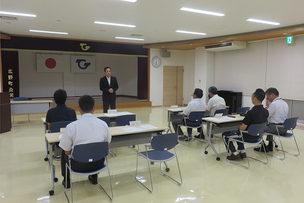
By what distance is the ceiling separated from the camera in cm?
466

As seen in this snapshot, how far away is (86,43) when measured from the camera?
1005 cm

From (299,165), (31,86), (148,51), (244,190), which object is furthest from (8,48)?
(299,165)

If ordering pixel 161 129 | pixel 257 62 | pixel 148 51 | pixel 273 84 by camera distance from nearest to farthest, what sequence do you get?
pixel 161 129, pixel 273 84, pixel 257 62, pixel 148 51

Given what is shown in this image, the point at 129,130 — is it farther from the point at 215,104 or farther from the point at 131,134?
the point at 215,104

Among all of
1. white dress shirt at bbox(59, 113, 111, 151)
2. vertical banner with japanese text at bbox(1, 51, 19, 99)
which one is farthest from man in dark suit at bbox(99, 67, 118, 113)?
vertical banner with japanese text at bbox(1, 51, 19, 99)

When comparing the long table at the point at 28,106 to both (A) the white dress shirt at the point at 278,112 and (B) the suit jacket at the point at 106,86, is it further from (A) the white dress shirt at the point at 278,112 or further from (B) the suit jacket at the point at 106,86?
(A) the white dress shirt at the point at 278,112

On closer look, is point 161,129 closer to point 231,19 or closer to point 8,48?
point 231,19

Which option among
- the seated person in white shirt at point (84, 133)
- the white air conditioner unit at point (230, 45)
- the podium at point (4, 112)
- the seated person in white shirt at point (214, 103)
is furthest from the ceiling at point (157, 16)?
the seated person in white shirt at point (84, 133)

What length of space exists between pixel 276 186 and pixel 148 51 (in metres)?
9.20

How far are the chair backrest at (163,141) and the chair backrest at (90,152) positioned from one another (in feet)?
2.16

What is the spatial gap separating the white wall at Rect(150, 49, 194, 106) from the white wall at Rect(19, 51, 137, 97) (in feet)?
11.6

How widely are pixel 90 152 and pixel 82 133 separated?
24 cm

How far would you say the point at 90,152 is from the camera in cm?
257

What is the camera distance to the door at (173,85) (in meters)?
12.0
